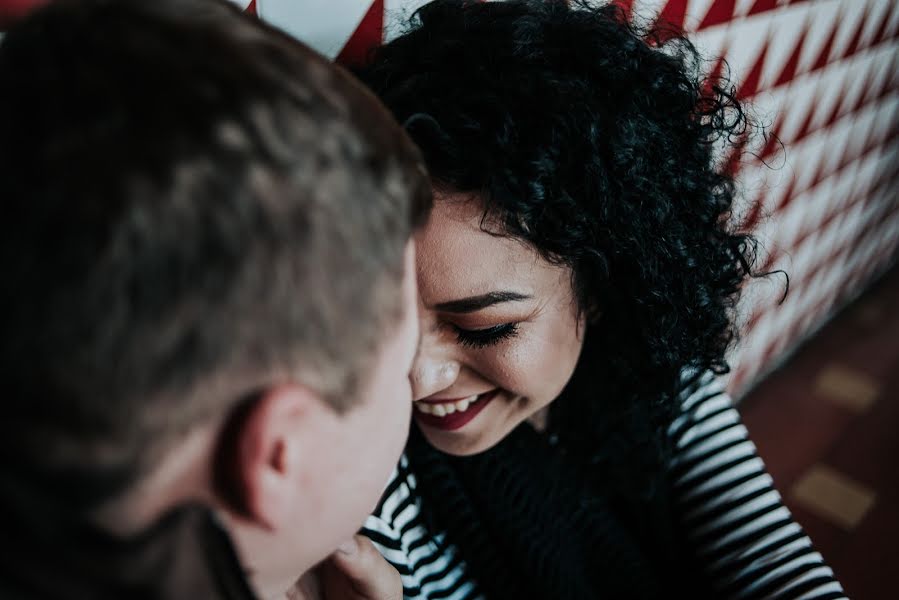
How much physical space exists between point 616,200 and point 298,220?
521mm

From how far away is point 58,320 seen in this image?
313mm

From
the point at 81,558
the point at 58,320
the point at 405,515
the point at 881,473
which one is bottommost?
the point at 881,473

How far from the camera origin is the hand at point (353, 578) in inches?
28.7

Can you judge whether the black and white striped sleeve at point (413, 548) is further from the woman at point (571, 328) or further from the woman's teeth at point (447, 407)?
the woman's teeth at point (447, 407)

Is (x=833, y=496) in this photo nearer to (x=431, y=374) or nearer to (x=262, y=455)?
(x=431, y=374)

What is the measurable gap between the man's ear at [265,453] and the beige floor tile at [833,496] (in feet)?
6.37

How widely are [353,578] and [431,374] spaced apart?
231 millimetres

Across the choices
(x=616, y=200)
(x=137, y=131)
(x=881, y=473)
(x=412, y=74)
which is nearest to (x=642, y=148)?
(x=616, y=200)

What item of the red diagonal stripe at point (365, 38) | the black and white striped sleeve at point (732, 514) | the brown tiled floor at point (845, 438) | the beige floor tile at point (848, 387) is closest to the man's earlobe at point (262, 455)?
the red diagonal stripe at point (365, 38)

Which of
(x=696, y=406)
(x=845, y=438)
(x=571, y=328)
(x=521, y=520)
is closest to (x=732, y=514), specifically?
(x=696, y=406)

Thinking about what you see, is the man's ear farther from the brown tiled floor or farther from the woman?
the brown tiled floor

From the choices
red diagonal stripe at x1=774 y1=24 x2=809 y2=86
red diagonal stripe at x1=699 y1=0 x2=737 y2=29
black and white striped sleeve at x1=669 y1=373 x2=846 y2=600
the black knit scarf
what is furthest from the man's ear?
red diagonal stripe at x1=774 y1=24 x2=809 y2=86

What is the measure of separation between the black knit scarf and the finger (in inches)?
9.2

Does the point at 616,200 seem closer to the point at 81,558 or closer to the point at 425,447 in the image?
the point at 425,447
